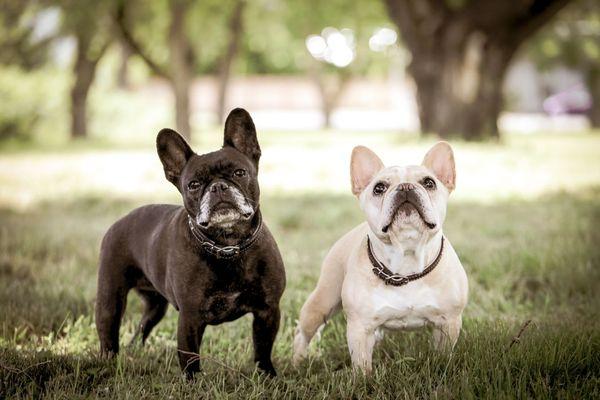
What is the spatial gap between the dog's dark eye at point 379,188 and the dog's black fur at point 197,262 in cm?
61

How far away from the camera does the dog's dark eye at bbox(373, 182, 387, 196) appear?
3.40 meters

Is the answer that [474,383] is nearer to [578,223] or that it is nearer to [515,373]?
[515,373]

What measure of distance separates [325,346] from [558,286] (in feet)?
6.89

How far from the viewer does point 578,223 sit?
6.89m

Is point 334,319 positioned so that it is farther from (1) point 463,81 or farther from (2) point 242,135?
(1) point 463,81

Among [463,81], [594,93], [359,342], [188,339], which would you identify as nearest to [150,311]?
[188,339]

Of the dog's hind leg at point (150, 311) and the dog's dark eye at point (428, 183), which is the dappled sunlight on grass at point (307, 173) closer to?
the dog's hind leg at point (150, 311)

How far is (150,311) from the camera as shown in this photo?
4.00 metres

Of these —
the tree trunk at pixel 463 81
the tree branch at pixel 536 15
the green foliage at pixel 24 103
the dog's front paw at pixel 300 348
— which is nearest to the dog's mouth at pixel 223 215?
the dog's front paw at pixel 300 348

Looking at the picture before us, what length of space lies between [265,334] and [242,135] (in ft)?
3.52

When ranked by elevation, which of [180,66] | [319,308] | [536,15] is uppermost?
[536,15]

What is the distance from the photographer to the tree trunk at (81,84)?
855 inches

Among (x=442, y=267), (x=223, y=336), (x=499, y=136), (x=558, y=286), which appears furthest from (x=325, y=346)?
(x=499, y=136)

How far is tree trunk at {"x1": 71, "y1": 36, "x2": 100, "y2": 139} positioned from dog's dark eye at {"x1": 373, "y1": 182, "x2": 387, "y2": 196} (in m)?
20.2
